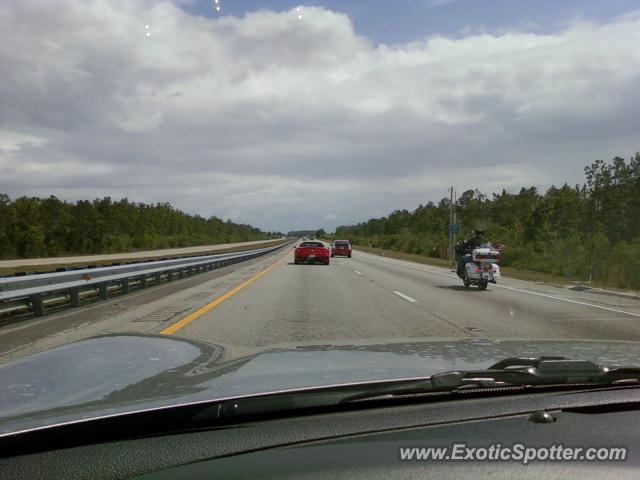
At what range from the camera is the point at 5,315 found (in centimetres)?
1186

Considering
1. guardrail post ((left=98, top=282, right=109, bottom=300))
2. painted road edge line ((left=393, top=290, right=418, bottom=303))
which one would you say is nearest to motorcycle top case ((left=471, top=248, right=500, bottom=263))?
painted road edge line ((left=393, top=290, right=418, bottom=303))

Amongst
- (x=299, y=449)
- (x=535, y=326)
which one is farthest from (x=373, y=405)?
(x=535, y=326)

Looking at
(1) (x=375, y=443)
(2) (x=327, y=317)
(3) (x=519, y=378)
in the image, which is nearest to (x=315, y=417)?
(1) (x=375, y=443)

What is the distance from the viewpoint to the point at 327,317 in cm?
1182

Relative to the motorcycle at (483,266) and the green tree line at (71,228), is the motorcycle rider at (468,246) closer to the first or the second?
the motorcycle at (483,266)

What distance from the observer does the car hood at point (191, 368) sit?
2.77 metres

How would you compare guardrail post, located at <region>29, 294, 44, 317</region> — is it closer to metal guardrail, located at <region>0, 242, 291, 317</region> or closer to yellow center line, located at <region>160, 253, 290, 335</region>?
metal guardrail, located at <region>0, 242, 291, 317</region>

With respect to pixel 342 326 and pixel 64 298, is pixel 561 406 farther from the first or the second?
pixel 64 298

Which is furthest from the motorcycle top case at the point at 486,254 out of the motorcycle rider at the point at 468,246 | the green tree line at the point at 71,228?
the green tree line at the point at 71,228

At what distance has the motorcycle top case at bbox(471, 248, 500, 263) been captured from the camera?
56.1 ft

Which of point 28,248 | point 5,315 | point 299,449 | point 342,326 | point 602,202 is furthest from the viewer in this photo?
point 28,248

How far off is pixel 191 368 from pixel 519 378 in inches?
73.7

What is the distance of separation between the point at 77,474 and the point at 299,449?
0.84 m

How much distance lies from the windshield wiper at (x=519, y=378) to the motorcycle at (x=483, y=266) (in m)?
14.3
